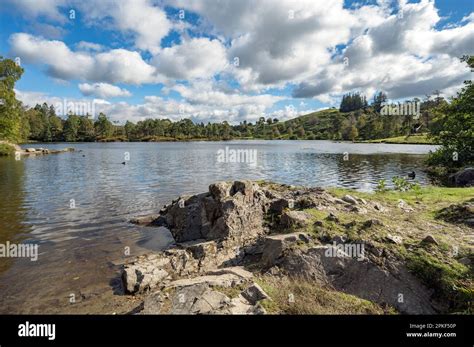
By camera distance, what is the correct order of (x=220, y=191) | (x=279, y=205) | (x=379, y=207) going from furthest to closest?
1. (x=220, y=191)
2. (x=279, y=205)
3. (x=379, y=207)

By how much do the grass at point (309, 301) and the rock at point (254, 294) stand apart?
0.24 meters

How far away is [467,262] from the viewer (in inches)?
355

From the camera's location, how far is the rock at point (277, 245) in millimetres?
10681

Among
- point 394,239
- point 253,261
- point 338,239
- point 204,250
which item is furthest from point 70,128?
point 394,239

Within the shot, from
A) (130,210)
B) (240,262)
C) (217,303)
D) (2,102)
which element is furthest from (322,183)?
(2,102)

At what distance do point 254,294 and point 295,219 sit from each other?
16.8 ft

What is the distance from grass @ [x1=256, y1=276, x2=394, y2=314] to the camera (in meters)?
7.77

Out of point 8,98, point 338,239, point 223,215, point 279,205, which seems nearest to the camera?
point 338,239

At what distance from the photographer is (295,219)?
12914mm

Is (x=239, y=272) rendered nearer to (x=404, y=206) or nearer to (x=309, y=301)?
(x=309, y=301)

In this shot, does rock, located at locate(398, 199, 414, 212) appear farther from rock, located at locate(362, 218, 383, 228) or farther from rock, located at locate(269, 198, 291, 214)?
rock, located at locate(269, 198, 291, 214)

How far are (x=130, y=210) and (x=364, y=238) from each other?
64.8ft

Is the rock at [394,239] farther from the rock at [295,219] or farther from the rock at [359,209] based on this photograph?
the rock at [359,209]

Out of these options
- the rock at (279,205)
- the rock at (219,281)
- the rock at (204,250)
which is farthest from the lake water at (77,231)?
the rock at (279,205)
